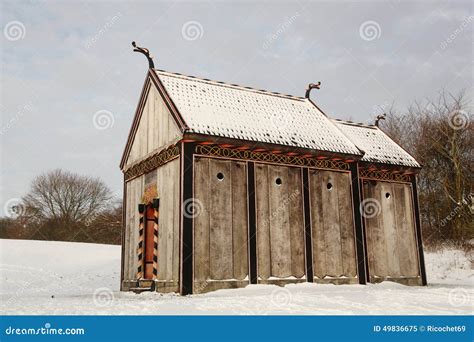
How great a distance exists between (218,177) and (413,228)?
8513 mm

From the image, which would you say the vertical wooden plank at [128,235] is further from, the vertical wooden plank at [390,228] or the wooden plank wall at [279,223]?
the vertical wooden plank at [390,228]

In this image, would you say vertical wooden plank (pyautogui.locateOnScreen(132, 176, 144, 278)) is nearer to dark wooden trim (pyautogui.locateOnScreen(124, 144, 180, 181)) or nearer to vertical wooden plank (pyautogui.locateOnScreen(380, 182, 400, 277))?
dark wooden trim (pyautogui.locateOnScreen(124, 144, 180, 181))

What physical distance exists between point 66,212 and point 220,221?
1309 inches

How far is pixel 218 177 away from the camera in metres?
13.9

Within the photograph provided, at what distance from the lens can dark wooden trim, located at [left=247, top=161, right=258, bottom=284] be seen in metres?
13.7

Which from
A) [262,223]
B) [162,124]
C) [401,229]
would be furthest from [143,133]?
[401,229]

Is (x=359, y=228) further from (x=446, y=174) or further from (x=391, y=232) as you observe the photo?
(x=446, y=174)

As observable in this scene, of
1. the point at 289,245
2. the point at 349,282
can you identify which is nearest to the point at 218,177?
Answer: the point at 289,245

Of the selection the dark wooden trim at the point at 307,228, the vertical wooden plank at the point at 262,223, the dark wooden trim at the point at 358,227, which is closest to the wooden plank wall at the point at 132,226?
the vertical wooden plank at the point at 262,223

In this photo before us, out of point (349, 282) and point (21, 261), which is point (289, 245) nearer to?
point (349, 282)

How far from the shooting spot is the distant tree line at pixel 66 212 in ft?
140

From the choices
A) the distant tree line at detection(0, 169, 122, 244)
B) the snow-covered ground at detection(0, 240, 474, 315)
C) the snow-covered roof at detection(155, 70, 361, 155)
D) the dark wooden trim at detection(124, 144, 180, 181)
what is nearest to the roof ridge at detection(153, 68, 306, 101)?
the snow-covered roof at detection(155, 70, 361, 155)

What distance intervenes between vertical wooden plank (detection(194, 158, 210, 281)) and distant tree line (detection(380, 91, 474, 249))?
18.9 m
